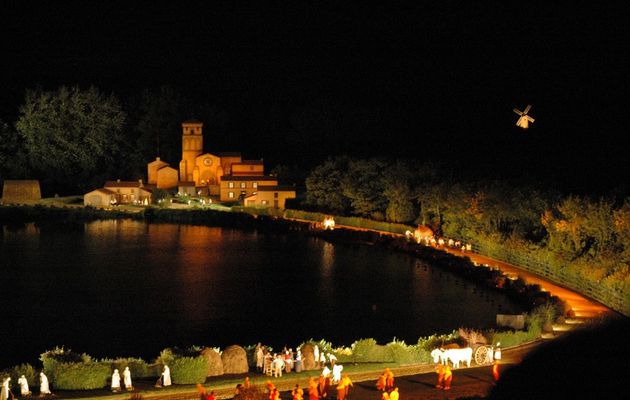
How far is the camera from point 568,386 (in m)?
10.9

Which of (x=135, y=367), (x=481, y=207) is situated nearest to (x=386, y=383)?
(x=135, y=367)

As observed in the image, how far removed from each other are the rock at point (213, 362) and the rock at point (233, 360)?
19 centimetres

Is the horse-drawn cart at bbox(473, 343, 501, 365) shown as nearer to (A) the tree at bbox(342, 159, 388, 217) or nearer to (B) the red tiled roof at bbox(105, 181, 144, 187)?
(A) the tree at bbox(342, 159, 388, 217)

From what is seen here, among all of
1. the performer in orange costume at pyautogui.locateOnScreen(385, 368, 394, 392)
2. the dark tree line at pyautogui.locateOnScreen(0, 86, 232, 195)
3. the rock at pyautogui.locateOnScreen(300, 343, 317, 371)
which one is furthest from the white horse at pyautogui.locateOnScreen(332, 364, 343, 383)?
the dark tree line at pyautogui.locateOnScreen(0, 86, 232, 195)

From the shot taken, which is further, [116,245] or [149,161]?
[149,161]

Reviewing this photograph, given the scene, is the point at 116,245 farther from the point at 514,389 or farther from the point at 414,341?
the point at 514,389

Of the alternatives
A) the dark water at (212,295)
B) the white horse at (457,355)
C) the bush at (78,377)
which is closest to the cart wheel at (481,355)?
the white horse at (457,355)

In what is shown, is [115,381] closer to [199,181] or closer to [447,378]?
[447,378]

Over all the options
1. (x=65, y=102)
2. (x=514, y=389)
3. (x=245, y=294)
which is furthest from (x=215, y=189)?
(x=514, y=389)

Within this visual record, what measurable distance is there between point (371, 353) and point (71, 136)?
6872cm

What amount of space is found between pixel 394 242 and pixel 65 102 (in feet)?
152

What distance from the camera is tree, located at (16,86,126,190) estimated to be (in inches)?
3413

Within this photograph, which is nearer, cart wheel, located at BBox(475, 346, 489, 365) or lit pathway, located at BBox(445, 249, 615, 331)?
cart wheel, located at BBox(475, 346, 489, 365)

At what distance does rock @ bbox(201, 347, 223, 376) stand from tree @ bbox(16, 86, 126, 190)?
210 ft
